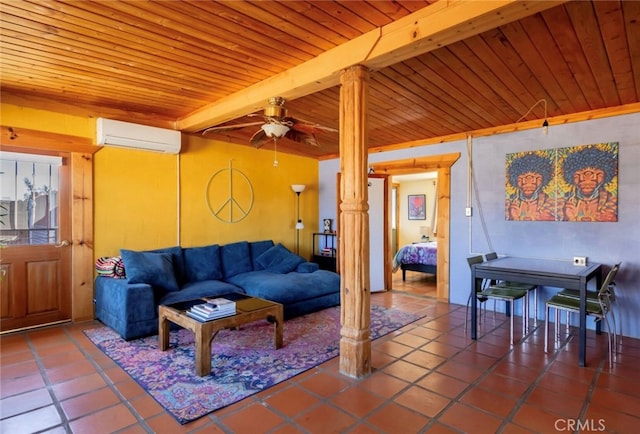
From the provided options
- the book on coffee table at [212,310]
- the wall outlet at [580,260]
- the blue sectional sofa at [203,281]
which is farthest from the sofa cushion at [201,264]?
the wall outlet at [580,260]

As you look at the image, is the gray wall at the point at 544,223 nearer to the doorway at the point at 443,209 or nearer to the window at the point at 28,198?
the doorway at the point at 443,209

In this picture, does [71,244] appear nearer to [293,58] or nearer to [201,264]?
[201,264]

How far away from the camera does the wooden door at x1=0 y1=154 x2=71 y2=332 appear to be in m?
3.62

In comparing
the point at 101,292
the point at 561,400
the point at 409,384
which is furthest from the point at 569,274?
the point at 101,292

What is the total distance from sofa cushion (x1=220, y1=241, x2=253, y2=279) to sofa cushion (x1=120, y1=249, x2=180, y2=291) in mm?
863

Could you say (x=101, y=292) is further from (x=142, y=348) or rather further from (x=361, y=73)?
(x=361, y=73)

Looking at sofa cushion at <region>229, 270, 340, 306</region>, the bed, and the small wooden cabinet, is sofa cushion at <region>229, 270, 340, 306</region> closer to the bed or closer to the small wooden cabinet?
the small wooden cabinet

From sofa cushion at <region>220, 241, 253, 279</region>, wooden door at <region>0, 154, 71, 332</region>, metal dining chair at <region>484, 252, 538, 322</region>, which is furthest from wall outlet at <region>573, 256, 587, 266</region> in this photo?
wooden door at <region>0, 154, 71, 332</region>

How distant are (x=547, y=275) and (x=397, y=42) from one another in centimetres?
255

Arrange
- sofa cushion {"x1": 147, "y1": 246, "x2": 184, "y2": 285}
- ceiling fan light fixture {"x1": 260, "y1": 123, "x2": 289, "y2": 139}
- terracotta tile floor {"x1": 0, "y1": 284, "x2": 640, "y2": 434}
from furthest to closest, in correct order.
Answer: sofa cushion {"x1": 147, "y1": 246, "x2": 184, "y2": 285}
ceiling fan light fixture {"x1": 260, "y1": 123, "x2": 289, "y2": 139}
terracotta tile floor {"x1": 0, "y1": 284, "x2": 640, "y2": 434}

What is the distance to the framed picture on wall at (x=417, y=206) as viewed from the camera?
909cm

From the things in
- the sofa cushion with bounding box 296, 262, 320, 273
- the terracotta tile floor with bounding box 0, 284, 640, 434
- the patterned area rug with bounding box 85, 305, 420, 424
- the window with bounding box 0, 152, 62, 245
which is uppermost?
the window with bounding box 0, 152, 62, 245

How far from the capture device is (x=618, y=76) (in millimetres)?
2947

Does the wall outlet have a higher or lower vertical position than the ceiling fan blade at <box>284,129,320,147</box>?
lower
